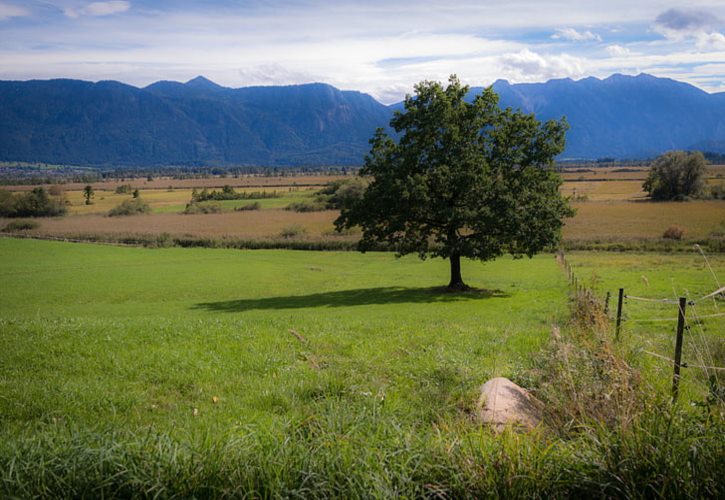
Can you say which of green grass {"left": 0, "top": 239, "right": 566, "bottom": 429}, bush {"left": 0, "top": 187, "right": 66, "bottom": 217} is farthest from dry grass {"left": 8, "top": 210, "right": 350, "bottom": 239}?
green grass {"left": 0, "top": 239, "right": 566, "bottom": 429}

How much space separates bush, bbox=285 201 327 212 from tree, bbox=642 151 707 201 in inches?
2839

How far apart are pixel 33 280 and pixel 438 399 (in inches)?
1853

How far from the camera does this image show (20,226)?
89750 mm

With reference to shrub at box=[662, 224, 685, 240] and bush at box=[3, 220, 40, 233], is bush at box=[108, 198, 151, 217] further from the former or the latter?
shrub at box=[662, 224, 685, 240]

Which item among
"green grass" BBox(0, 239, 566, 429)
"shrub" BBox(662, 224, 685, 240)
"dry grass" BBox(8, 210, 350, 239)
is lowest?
"dry grass" BBox(8, 210, 350, 239)

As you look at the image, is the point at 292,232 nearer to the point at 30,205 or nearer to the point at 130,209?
the point at 130,209

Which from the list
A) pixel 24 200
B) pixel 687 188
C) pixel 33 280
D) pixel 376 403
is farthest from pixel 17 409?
pixel 687 188

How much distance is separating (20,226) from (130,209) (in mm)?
26151

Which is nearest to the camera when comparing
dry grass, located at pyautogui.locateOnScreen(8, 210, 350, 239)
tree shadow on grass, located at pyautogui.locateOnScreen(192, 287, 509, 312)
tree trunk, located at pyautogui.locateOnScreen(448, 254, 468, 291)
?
tree shadow on grass, located at pyautogui.locateOnScreen(192, 287, 509, 312)

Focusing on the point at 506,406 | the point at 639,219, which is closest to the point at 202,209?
the point at 639,219

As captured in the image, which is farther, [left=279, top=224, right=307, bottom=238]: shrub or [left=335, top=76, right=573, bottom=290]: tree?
[left=279, top=224, right=307, bottom=238]: shrub

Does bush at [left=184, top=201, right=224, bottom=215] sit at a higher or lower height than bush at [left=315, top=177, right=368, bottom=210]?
lower

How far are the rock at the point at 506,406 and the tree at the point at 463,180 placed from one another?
26.1 meters

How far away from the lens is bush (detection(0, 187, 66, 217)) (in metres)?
100
